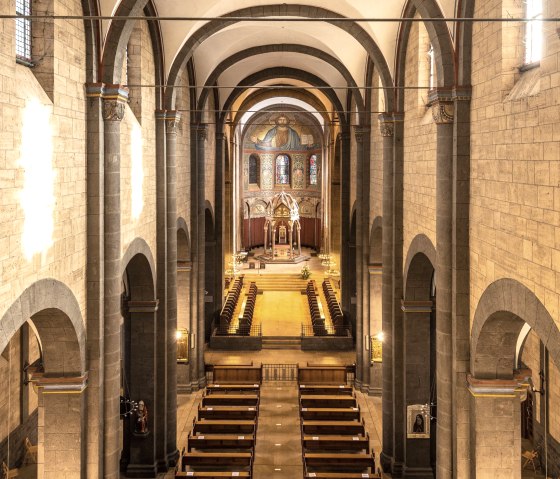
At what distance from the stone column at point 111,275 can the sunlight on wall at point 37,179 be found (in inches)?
76.9

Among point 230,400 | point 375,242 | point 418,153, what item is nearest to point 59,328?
point 418,153

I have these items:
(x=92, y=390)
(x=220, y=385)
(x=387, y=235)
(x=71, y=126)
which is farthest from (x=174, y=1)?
(x=220, y=385)

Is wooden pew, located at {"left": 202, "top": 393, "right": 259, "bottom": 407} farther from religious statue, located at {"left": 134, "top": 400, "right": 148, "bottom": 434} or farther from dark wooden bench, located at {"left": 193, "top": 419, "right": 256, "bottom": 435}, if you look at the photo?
religious statue, located at {"left": 134, "top": 400, "right": 148, "bottom": 434}

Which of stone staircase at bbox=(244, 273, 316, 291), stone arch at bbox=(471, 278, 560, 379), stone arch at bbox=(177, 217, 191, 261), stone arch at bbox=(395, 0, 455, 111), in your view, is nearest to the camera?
stone arch at bbox=(471, 278, 560, 379)

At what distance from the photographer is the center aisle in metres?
18.0

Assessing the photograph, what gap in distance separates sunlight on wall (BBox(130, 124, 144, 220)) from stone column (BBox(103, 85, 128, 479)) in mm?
2185

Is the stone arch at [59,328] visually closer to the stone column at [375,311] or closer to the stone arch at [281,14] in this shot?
the stone arch at [281,14]

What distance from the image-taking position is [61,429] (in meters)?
11.5

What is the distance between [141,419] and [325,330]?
13.9 meters

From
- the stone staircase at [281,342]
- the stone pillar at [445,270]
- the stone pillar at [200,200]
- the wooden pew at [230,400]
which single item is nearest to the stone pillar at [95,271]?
the stone pillar at [445,270]

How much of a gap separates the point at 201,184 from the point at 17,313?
1492cm

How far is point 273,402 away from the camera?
922 inches

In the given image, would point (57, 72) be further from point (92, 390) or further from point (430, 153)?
point (430, 153)

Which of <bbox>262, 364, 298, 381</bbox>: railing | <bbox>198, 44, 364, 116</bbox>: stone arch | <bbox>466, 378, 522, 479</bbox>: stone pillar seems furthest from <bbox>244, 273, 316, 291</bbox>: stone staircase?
<bbox>466, 378, 522, 479</bbox>: stone pillar
